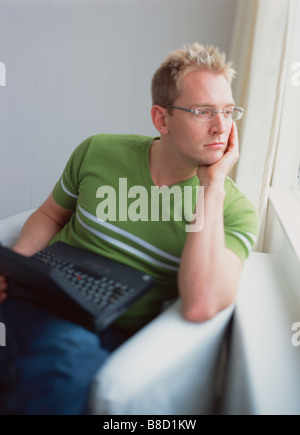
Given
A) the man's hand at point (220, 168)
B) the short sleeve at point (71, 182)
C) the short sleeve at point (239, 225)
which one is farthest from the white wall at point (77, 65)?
the short sleeve at point (239, 225)

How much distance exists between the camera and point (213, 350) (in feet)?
3.11

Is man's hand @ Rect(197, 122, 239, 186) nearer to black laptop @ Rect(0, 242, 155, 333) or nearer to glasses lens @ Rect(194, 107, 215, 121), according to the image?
glasses lens @ Rect(194, 107, 215, 121)

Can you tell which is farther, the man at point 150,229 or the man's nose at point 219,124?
the man's nose at point 219,124

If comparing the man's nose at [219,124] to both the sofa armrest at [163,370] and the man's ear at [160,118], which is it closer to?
the man's ear at [160,118]

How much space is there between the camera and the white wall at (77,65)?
2.22 metres

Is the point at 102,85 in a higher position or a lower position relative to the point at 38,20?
lower

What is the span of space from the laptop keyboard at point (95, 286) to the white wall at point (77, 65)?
63.4 inches

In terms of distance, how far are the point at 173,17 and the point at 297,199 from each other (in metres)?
1.23

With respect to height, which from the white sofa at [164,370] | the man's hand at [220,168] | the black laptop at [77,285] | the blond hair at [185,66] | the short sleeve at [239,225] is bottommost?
the white sofa at [164,370]

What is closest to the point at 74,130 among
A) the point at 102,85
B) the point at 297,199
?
the point at 102,85

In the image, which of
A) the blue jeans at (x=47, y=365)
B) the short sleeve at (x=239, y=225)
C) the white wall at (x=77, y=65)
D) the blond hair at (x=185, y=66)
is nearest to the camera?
the blue jeans at (x=47, y=365)

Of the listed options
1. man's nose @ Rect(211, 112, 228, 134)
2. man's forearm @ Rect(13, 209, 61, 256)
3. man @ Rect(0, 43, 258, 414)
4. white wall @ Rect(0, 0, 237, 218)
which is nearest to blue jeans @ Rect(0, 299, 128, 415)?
man @ Rect(0, 43, 258, 414)

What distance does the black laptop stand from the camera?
0.81 m
